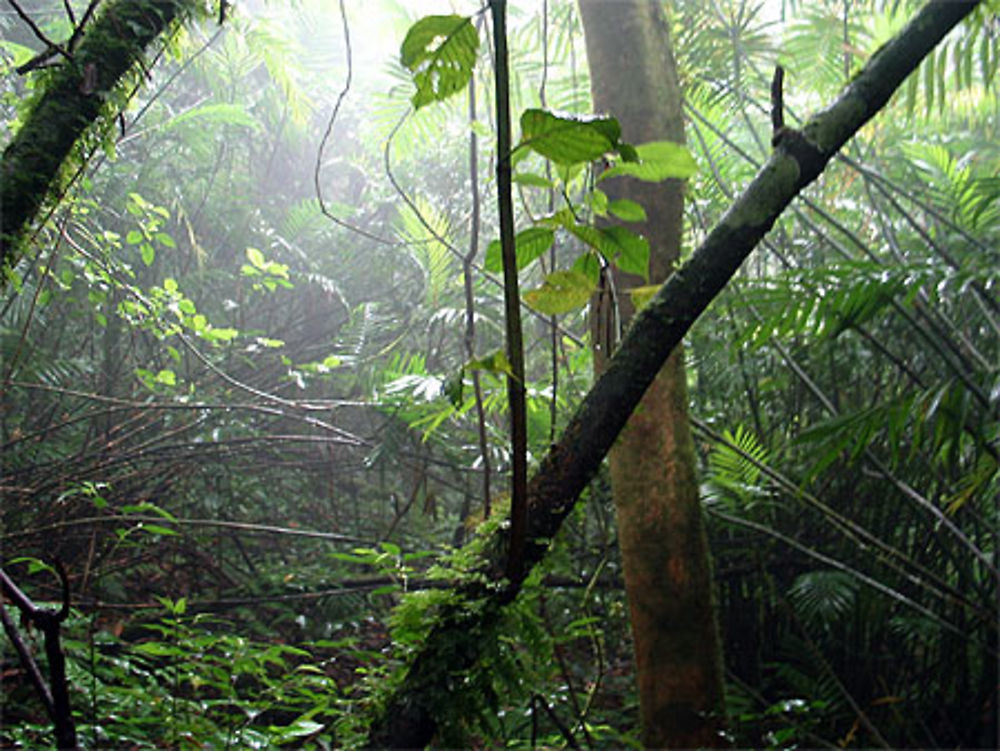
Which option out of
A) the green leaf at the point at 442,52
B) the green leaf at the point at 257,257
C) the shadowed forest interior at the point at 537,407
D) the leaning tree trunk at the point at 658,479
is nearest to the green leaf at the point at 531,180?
the shadowed forest interior at the point at 537,407

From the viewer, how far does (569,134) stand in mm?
738

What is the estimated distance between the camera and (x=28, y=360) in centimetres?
343

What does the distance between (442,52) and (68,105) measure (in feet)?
2.25

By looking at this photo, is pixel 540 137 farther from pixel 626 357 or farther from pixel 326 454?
pixel 326 454

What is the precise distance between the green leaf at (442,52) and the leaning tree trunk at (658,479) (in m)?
0.79

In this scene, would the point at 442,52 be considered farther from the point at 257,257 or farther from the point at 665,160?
the point at 257,257

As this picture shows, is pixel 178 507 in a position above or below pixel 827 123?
below

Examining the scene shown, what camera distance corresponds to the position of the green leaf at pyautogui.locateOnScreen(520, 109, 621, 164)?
726mm

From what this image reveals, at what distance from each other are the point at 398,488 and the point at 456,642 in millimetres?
4118

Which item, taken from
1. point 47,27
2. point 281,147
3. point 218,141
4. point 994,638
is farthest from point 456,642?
point 281,147

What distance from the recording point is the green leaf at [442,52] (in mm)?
758

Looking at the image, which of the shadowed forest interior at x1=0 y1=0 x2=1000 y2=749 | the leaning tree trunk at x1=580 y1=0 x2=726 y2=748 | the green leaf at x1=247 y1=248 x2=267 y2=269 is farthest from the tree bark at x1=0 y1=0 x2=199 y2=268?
the green leaf at x1=247 y1=248 x2=267 y2=269

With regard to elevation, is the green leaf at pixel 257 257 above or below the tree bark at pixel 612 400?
above

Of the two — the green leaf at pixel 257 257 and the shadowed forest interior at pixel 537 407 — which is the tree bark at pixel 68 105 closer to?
the shadowed forest interior at pixel 537 407
